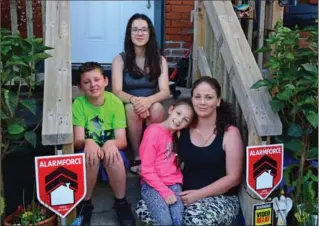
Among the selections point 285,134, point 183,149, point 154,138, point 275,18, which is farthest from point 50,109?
point 275,18

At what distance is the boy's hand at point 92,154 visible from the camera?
2637 mm

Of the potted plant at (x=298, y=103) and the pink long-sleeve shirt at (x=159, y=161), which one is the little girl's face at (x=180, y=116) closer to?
the pink long-sleeve shirt at (x=159, y=161)

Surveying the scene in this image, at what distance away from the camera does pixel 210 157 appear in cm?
272

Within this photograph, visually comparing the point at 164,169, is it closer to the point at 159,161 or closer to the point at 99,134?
the point at 159,161

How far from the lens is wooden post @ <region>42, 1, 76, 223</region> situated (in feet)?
7.93

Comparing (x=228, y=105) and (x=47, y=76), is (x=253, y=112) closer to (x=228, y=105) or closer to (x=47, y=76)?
(x=228, y=105)

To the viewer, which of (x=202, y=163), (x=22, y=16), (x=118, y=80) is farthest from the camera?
(x=22, y=16)

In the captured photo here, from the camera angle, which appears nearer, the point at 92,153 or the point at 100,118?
the point at 92,153

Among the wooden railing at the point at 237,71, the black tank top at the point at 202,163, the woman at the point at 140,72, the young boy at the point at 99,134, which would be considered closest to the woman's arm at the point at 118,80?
the woman at the point at 140,72

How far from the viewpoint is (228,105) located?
2922mm

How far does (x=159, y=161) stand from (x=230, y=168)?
427mm

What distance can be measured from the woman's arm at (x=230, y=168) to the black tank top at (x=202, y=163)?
0.12ft

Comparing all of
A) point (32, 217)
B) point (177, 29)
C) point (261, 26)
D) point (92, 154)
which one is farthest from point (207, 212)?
point (177, 29)

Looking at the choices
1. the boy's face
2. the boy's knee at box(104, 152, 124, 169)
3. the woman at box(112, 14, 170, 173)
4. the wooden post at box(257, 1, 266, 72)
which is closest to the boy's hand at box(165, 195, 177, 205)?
the boy's knee at box(104, 152, 124, 169)
